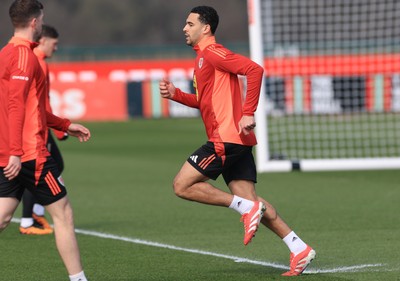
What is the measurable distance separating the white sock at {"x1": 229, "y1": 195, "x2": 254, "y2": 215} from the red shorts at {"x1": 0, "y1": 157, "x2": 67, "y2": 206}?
151cm

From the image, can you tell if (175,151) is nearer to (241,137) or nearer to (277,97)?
(277,97)

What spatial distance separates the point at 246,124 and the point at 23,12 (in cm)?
182

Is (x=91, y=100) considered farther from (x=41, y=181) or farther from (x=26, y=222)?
(x=41, y=181)

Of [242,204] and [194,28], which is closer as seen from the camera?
[242,204]

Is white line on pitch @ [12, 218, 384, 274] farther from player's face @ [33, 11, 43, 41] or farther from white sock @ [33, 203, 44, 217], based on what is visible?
player's face @ [33, 11, 43, 41]

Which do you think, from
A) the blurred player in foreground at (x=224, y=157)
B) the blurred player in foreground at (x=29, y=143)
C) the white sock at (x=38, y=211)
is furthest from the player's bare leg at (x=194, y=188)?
the white sock at (x=38, y=211)

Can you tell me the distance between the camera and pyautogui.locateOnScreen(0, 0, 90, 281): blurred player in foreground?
7.05 meters

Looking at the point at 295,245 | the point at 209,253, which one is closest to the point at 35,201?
the point at 209,253

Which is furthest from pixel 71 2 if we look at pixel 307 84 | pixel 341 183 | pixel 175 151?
pixel 341 183

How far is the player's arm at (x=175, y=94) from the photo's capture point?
8.48 metres

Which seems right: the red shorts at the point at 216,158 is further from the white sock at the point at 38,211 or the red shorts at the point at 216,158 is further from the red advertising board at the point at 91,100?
the red advertising board at the point at 91,100

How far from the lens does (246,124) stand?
7875 millimetres

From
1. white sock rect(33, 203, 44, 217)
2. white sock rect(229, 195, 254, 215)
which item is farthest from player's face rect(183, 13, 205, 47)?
white sock rect(33, 203, 44, 217)

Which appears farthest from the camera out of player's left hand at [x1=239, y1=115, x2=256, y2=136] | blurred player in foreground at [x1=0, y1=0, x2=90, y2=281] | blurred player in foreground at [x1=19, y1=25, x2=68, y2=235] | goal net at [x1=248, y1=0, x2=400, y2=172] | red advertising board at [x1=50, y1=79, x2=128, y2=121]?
red advertising board at [x1=50, y1=79, x2=128, y2=121]
